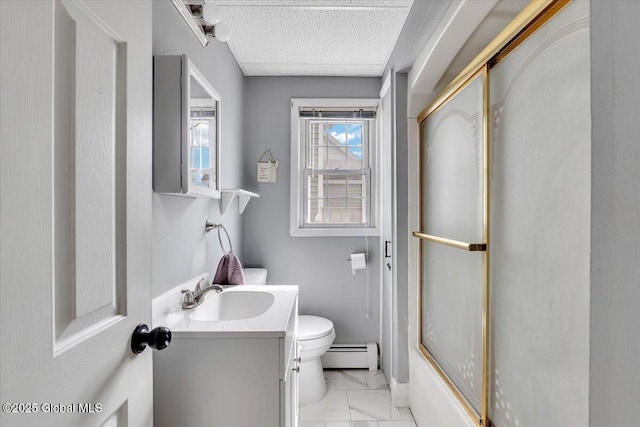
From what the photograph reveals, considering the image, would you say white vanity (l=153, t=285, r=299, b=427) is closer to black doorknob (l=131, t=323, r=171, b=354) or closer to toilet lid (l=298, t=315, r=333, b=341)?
black doorknob (l=131, t=323, r=171, b=354)

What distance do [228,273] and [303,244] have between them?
3.09 feet

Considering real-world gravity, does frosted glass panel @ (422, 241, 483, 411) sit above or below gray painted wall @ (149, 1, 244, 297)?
below

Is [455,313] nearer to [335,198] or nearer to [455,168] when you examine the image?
[455,168]

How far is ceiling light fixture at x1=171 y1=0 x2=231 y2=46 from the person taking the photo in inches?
55.2

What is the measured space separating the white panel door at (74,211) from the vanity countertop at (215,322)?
30cm

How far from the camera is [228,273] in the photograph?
1861mm

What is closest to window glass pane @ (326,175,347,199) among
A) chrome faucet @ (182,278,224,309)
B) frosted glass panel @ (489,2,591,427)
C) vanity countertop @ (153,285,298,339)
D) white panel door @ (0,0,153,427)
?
vanity countertop @ (153,285,298,339)

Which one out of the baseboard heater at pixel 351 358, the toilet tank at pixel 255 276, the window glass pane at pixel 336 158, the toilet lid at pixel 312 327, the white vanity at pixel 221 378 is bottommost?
the baseboard heater at pixel 351 358

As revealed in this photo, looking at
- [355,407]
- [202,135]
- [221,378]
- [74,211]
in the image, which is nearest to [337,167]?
[202,135]

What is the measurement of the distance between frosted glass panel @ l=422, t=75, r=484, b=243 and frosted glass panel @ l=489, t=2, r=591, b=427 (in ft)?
0.41

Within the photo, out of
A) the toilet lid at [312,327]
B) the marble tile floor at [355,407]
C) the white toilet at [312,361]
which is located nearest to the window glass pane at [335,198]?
the toilet lid at [312,327]

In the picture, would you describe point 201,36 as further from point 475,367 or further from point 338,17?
point 475,367

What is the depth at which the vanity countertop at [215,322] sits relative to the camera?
1092 mm

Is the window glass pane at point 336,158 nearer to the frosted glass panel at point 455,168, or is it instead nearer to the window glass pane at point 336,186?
the window glass pane at point 336,186
